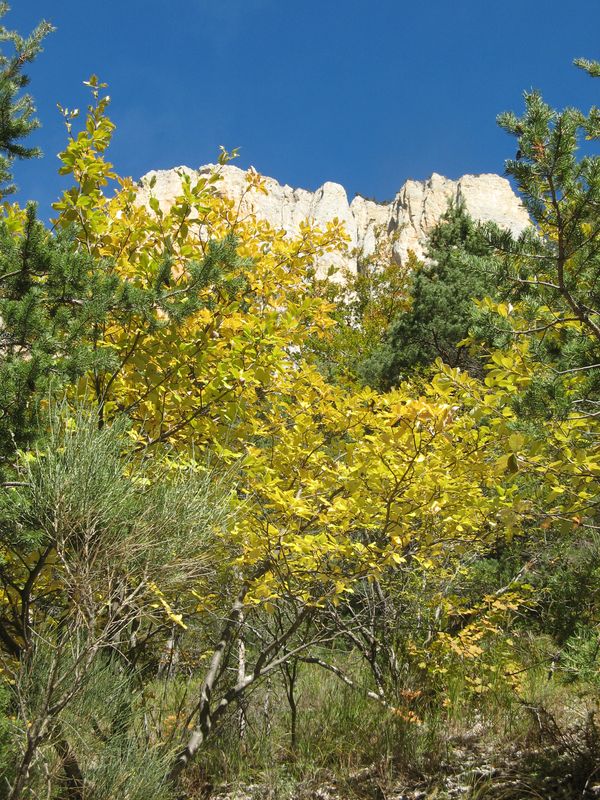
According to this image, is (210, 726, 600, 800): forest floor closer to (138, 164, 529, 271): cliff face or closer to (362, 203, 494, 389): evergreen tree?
(362, 203, 494, 389): evergreen tree

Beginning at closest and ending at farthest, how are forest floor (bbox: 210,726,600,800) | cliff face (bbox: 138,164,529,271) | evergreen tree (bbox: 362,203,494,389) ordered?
forest floor (bbox: 210,726,600,800) < evergreen tree (bbox: 362,203,494,389) < cliff face (bbox: 138,164,529,271)

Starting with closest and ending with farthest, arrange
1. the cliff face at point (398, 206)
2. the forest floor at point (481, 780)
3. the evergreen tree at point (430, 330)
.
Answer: the forest floor at point (481, 780), the evergreen tree at point (430, 330), the cliff face at point (398, 206)

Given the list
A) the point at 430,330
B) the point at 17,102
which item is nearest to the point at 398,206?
the point at 430,330

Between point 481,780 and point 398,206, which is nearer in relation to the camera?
point 481,780

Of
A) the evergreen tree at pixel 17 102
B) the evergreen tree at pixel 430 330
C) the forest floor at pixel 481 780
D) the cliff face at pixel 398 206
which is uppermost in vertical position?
the cliff face at pixel 398 206

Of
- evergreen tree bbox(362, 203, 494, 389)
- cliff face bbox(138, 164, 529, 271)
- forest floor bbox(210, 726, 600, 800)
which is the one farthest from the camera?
cliff face bbox(138, 164, 529, 271)

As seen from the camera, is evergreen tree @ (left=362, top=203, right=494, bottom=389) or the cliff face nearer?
evergreen tree @ (left=362, top=203, right=494, bottom=389)

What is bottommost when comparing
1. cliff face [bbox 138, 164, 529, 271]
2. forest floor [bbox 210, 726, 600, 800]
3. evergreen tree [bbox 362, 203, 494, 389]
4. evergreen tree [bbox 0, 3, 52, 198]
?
forest floor [bbox 210, 726, 600, 800]

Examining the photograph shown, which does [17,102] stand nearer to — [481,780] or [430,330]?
[481,780]

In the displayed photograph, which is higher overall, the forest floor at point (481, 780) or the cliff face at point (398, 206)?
the cliff face at point (398, 206)

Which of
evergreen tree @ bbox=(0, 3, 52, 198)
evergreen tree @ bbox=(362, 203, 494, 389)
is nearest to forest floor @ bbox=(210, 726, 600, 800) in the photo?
evergreen tree @ bbox=(0, 3, 52, 198)

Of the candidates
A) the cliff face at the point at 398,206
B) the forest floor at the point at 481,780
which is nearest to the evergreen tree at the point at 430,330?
the forest floor at the point at 481,780

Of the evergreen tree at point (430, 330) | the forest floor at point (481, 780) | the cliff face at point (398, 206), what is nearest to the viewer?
the forest floor at point (481, 780)

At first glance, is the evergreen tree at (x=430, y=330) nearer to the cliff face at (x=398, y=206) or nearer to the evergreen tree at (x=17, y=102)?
the evergreen tree at (x=17, y=102)
